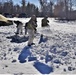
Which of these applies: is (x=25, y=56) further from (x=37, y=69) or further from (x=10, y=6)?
(x=10, y=6)

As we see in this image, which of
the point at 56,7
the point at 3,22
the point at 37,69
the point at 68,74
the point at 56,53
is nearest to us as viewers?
the point at 68,74

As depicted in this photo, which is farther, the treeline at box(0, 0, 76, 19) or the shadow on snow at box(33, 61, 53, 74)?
the treeline at box(0, 0, 76, 19)

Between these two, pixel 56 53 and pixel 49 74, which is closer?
pixel 49 74

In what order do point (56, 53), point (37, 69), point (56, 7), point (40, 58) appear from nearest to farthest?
point (37, 69) < point (40, 58) < point (56, 53) < point (56, 7)

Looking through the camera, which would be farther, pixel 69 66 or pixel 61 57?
pixel 61 57

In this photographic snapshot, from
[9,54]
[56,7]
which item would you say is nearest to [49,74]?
[9,54]

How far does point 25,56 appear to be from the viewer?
11.2m

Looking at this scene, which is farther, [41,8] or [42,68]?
[41,8]

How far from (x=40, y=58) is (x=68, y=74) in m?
2.39

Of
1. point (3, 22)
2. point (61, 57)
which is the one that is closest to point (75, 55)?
point (61, 57)

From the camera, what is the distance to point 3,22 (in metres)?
30.7

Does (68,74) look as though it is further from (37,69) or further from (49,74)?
(37,69)

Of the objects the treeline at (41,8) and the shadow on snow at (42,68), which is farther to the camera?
the treeline at (41,8)

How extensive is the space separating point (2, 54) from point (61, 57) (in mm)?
2921
